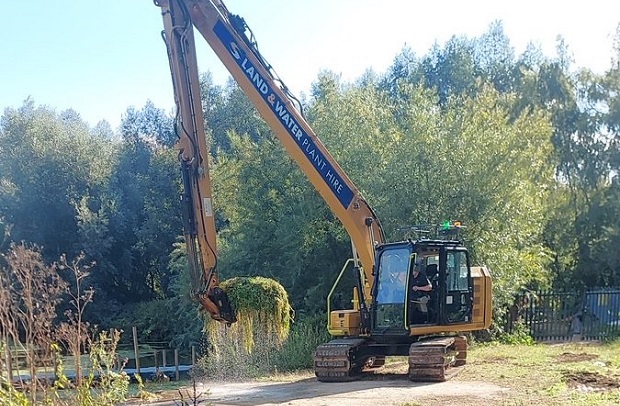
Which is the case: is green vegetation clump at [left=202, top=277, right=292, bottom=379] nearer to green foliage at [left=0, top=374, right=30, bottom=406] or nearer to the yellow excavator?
the yellow excavator

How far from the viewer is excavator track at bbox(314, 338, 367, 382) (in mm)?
11711

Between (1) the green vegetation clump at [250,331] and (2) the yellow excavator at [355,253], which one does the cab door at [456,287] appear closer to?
(2) the yellow excavator at [355,253]

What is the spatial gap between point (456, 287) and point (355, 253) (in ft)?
5.89

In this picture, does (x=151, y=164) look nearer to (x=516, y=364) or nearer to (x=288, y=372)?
(x=288, y=372)

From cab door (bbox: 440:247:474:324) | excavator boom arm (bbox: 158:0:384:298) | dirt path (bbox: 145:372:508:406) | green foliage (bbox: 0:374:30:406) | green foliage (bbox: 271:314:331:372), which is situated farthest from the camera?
green foliage (bbox: 271:314:331:372)

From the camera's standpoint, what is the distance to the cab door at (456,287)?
12.0 m

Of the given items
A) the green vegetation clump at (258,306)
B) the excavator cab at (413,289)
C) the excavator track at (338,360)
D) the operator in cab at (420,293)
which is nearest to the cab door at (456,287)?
the excavator cab at (413,289)

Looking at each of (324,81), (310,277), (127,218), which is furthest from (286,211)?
(127,218)

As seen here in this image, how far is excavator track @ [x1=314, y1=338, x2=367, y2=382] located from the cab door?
5.01 feet

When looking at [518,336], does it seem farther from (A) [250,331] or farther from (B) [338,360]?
(B) [338,360]

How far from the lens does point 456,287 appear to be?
12.2m

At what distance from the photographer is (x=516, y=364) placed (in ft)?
43.8

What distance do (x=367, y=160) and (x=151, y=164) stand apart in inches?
622

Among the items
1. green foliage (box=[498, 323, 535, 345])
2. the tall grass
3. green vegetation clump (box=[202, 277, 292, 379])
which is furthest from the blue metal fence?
green vegetation clump (box=[202, 277, 292, 379])
